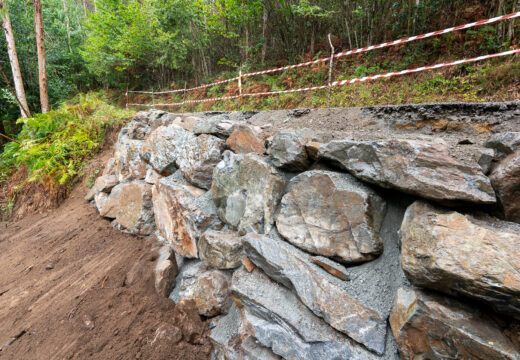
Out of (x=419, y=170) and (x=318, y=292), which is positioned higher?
(x=419, y=170)

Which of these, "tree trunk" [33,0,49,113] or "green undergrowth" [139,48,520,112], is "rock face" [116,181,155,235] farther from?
"tree trunk" [33,0,49,113]

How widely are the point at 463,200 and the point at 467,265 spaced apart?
1.19 ft

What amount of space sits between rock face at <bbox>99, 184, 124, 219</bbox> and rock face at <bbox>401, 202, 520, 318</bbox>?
4540 mm

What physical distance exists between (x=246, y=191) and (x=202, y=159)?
3.16 feet

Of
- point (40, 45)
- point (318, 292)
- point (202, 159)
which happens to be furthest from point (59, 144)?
point (318, 292)

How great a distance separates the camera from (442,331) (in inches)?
49.5

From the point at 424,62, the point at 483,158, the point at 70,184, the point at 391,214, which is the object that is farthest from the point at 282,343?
the point at 424,62

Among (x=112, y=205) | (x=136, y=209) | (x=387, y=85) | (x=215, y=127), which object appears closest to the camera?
(x=215, y=127)

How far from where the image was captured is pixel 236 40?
10.7 m

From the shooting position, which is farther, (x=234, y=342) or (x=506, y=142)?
(x=234, y=342)

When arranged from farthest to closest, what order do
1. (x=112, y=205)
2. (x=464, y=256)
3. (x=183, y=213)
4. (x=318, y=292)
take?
(x=112, y=205), (x=183, y=213), (x=318, y=292), (x=464, y=256)

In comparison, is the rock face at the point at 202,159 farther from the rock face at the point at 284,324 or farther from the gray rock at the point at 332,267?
the gray rock at the point at 332,267

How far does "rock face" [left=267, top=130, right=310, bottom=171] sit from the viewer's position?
220 cm

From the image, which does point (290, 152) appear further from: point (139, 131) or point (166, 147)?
point (139, 131)
